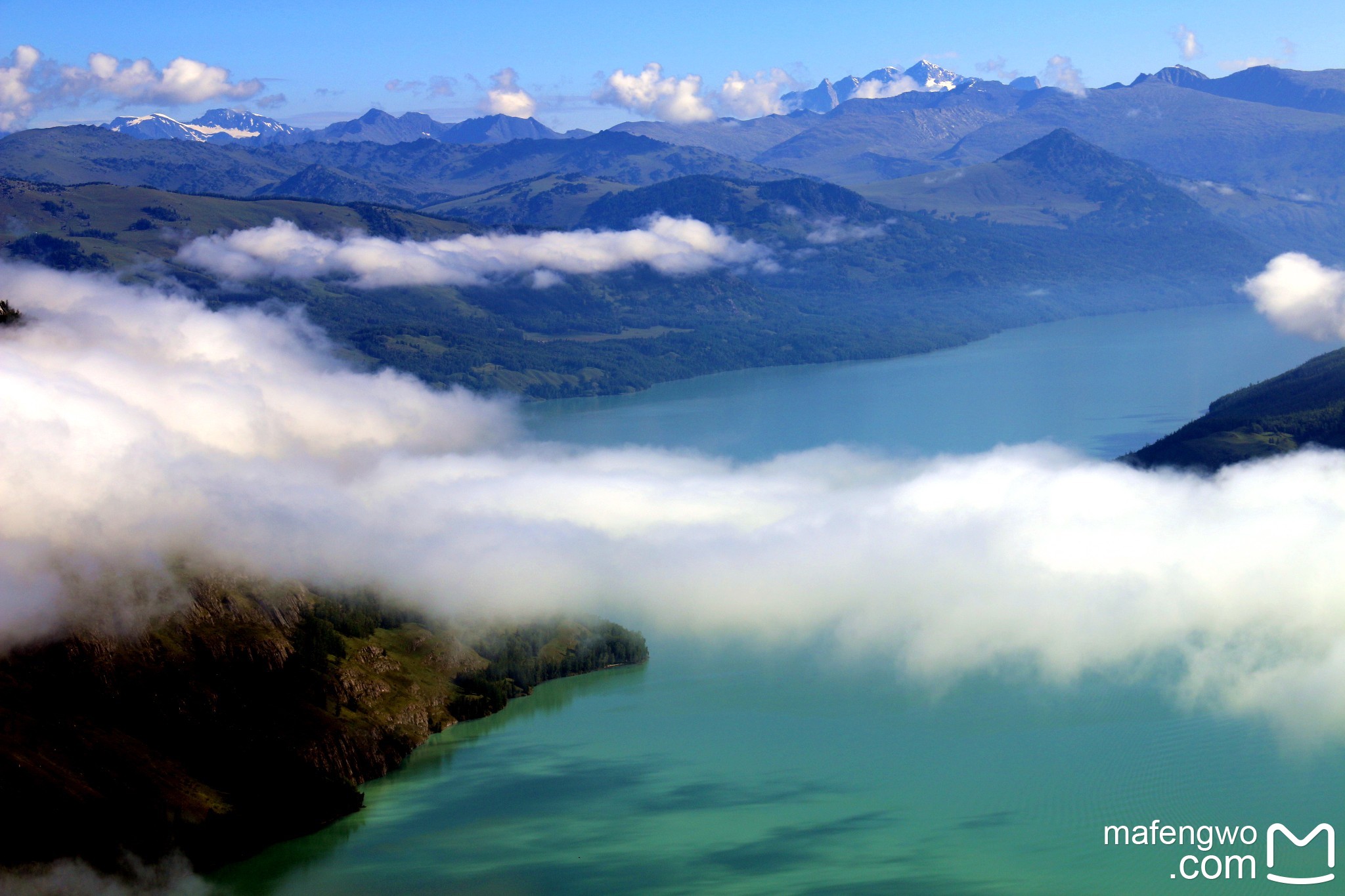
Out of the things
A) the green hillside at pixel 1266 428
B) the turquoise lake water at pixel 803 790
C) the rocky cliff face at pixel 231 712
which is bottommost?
the turquoise lake water at pixel 803 790

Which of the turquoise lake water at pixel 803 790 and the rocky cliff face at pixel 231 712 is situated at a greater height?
the rocky cliff face at pixel 231 712

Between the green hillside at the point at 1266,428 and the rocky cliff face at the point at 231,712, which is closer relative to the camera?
the rocky cliff face at the point at 231,712

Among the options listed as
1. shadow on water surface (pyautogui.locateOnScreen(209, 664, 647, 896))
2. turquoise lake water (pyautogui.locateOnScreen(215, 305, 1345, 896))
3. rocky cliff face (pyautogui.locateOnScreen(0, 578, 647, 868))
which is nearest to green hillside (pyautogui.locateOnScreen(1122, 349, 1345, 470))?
turquoise lake water (pyautogui.locateOnScreen(215, 305, 1345, 896))

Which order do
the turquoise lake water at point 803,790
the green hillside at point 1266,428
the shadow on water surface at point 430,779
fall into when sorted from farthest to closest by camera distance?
1. the green hillside at point 1266,428
2. the shadow on water surface at point 430,779
3. the turquoise lake water at point 803,790

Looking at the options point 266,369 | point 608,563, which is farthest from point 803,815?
point 266,369

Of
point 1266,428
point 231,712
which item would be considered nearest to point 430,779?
point 231,712

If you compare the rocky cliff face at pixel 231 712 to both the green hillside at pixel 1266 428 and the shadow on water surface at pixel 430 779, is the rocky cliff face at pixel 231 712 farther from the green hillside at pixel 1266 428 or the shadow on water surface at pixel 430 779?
the green hillside at pixel 1266 428

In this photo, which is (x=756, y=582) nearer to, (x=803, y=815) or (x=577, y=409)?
(x=803, y=815)

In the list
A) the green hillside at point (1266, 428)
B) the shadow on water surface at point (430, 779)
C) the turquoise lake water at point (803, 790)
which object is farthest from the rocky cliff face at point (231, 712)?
the green hillside at point (1266, 428)
